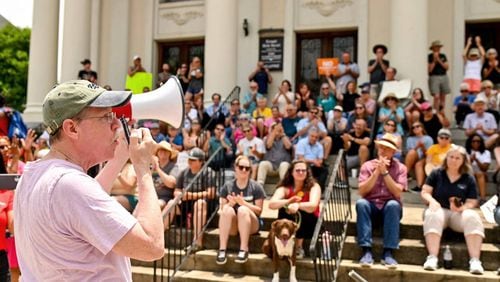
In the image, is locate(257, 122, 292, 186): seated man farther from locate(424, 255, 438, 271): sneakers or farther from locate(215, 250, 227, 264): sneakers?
locate(424, 255, 438, 271): sneakers

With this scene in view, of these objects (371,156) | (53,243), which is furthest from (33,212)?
(371,156)

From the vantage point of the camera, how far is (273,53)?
1492cm

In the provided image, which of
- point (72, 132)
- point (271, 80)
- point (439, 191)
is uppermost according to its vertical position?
point (271, 80)

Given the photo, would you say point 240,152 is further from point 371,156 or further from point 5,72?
point 5,72

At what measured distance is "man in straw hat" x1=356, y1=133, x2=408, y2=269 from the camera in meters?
6.40

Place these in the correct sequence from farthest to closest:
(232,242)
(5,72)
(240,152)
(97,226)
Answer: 1. (5,72)
2. (240,152)
3. (232,242)
4. (97,226)

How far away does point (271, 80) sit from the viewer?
14562 mm

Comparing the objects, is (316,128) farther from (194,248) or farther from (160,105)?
(160,105)

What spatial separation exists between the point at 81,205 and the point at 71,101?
359 millimetres

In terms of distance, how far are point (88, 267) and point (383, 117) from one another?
9.26 metres

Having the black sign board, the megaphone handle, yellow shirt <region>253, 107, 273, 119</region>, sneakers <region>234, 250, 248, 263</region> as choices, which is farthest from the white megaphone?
the black sign board

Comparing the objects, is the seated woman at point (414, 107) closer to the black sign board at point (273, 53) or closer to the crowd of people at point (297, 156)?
the crowd of people at point (297, 156)

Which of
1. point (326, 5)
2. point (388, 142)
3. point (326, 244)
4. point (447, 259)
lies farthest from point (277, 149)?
point (326, 5)

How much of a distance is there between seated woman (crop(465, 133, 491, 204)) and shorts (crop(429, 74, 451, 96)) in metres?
3.05
